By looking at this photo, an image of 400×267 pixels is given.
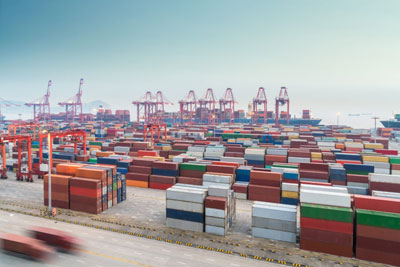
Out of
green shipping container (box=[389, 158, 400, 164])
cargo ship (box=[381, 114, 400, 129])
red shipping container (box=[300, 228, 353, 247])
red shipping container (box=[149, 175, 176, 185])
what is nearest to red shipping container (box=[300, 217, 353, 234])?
red shipping container (box=[300, 228, 353, 247])

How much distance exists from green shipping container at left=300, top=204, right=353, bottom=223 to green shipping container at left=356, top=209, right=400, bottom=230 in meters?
0.86

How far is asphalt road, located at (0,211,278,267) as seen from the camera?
20.5 metres

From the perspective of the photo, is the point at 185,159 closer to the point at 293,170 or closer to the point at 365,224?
the point at 293,170

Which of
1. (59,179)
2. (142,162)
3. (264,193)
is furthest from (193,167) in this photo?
(59,179)

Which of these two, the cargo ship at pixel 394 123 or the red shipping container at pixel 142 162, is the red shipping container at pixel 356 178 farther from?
the cargo ship at pixel 394 123

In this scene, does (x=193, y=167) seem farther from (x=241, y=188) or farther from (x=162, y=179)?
(x=241, y=188)

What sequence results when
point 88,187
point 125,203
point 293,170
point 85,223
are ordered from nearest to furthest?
point 85,223, point 88,187, point 125,203, point 293,170

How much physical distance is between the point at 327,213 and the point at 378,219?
3952 mm

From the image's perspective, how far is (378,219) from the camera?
21.1 m

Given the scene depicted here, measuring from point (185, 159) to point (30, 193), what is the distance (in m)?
26.2

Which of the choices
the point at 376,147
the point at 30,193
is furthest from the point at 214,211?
the point at 376,147

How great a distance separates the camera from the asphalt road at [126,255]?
20484mm

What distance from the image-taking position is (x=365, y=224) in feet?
70.2

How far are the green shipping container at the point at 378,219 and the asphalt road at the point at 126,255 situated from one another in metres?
9.11
